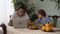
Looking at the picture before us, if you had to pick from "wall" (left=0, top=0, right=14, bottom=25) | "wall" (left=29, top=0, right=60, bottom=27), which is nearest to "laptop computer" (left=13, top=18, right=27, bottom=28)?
"wall" (left=29, top=0, right=60, bottom=27)

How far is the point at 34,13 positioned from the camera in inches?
134

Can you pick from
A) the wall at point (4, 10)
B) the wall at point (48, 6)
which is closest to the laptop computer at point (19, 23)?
the wall at point (48, 6)

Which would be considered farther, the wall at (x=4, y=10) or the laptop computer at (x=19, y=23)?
the wall at (x=4, y=10)

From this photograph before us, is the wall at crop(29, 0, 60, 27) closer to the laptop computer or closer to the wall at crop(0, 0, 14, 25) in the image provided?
the wall at crop(0, 0, 14, 25)

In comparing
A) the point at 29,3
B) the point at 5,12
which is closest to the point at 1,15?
the point at 5,12

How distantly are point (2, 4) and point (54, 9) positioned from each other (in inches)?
60.1

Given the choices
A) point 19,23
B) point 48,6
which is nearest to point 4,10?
point 48,6

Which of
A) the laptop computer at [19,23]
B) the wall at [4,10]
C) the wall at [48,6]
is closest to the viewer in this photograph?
the laptop computer at [19,23]

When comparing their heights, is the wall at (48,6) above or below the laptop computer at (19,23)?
above

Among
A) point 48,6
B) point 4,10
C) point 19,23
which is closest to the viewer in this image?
point 19,23

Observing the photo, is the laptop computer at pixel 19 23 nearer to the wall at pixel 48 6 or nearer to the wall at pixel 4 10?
the wall at pixel 48 6

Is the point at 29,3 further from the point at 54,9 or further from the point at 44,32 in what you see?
the point at 44,32

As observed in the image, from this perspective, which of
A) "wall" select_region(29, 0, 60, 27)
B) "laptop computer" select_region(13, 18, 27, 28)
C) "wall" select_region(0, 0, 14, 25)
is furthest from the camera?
"wall" select_region(0, 0, 14, 25)

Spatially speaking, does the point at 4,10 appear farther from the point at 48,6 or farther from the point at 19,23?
the point at 19,23
